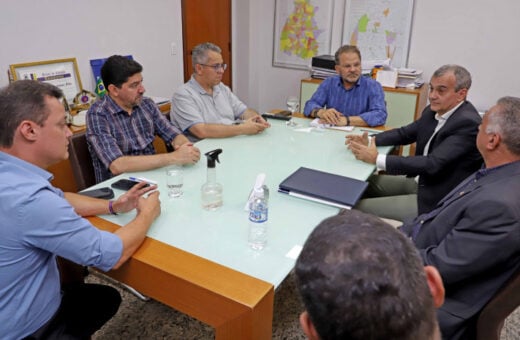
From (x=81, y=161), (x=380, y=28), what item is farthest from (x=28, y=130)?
(x=380, y=28)

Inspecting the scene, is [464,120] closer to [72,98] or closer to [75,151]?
[75,151]

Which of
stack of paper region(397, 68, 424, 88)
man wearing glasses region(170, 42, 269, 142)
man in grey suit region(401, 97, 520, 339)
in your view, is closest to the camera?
man in grey suit region(401, 97, 520, 339)

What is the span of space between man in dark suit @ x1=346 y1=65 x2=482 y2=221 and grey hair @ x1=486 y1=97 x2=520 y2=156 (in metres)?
0.53

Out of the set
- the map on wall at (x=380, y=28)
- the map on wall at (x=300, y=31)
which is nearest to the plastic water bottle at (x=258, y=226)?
the map on wall at (x=380, y=28)

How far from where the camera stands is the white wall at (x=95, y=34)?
271cm

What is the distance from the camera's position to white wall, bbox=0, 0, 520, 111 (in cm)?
280

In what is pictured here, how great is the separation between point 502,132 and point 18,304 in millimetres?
1617

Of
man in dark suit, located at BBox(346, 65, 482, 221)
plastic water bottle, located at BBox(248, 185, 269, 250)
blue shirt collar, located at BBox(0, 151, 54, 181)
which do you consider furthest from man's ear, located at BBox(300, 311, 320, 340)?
man in dark suit, located at BBox(346, 65, 482, 221)

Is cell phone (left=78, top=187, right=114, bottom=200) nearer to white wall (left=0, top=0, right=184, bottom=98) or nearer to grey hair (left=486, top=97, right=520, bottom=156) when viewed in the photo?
grey hair (left=486, top=97, right=520, bottom=156)

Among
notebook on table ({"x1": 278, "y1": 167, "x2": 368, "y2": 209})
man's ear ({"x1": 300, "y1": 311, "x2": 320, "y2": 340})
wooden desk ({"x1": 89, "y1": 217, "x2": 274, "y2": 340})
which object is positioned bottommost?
wooden desk ({"x1": 89, "y1": 217, "x2": 274, "y2": 340})

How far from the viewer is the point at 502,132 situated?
1.35 m

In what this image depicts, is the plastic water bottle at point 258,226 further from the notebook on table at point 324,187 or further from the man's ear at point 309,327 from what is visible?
the man's ear at point 309,327

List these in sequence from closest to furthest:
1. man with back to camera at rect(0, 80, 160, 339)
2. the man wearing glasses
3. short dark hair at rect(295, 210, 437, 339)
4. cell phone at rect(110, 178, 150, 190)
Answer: short dark hair at rect(295, 210, 437, 339), man with back to camera at rect(0, 80, 160, 339), cell phone at rect(110, 178, 150, 190), the man wearing glasses

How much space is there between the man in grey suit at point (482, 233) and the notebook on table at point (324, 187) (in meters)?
0.32
